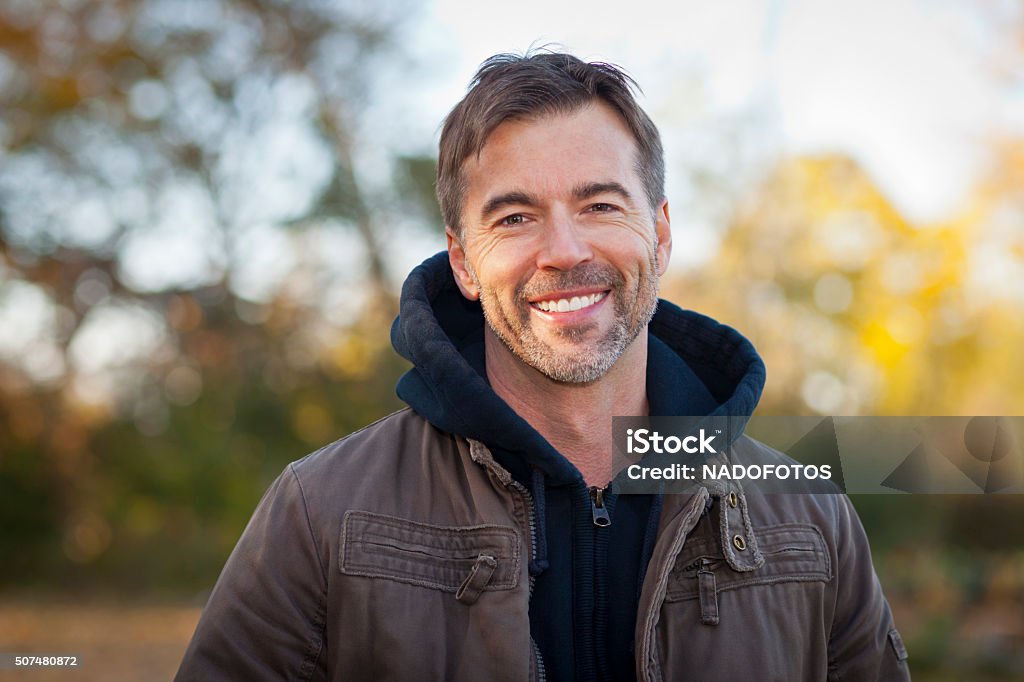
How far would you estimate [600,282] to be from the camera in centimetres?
258

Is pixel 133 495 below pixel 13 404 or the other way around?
below

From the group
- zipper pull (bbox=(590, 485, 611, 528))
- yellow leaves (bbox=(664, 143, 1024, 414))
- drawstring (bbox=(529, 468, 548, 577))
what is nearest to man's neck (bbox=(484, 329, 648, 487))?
zipper pull (bbox=(590, 485, 611, 528))

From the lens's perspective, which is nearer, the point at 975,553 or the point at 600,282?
the point at 600,282

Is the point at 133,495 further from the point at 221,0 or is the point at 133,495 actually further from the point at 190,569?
the point at 221,0

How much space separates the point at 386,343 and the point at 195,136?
474 cm

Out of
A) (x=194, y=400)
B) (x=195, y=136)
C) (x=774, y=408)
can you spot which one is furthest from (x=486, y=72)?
(x=195, y=136)

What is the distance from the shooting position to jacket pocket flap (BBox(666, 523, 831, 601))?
2359 mm

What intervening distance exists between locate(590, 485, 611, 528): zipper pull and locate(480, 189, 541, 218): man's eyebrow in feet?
2.66

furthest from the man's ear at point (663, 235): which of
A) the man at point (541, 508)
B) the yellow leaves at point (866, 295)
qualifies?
the yellow leaves at point (866, 295)

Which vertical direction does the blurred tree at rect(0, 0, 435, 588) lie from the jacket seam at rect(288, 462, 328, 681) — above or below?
above

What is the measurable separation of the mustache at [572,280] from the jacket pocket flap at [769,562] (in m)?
0.75

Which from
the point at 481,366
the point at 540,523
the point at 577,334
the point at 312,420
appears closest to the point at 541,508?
the point at 540,523

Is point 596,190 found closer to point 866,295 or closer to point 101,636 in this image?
point 101,636

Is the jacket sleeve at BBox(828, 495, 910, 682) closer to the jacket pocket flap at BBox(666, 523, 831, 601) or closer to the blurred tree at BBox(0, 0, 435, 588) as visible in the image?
the jacket pocket flap at BBox(666, 523, 831, 601)
